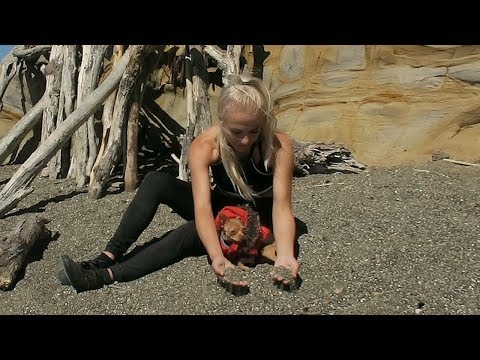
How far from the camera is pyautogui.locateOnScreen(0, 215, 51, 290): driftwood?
12.8ft

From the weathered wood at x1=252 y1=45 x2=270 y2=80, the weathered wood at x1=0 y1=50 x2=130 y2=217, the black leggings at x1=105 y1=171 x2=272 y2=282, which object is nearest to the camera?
the black leggings at x1=105 y1=171 x2=272 y2=282

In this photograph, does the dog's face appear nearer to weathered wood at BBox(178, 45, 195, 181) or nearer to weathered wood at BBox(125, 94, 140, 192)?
weathered wood at BBox(178, 45, 195, 181)

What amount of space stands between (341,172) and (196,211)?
6.94 feet

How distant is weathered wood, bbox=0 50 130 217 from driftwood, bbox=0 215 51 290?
92cm

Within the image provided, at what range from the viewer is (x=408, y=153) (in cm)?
573

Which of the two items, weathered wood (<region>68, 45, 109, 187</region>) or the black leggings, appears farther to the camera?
weathered wood (<region>68, 45, 109, 187</region>)

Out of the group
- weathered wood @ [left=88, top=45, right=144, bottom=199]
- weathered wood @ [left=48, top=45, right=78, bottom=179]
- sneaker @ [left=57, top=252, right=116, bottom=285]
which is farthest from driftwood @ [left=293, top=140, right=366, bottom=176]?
weathered wood @ [left=48, top=45, right=78, bottom=179]

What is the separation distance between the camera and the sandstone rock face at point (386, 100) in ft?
18.7

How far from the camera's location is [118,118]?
17.9 feet

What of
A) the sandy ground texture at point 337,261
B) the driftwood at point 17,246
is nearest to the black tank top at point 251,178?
the sandy ground texture at point 337,261

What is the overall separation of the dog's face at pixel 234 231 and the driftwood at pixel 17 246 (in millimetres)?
1330

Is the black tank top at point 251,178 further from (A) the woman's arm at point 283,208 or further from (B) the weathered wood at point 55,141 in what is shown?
(B) the weathered wood at point 55,141

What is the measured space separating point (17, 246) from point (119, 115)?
68.2 inches
